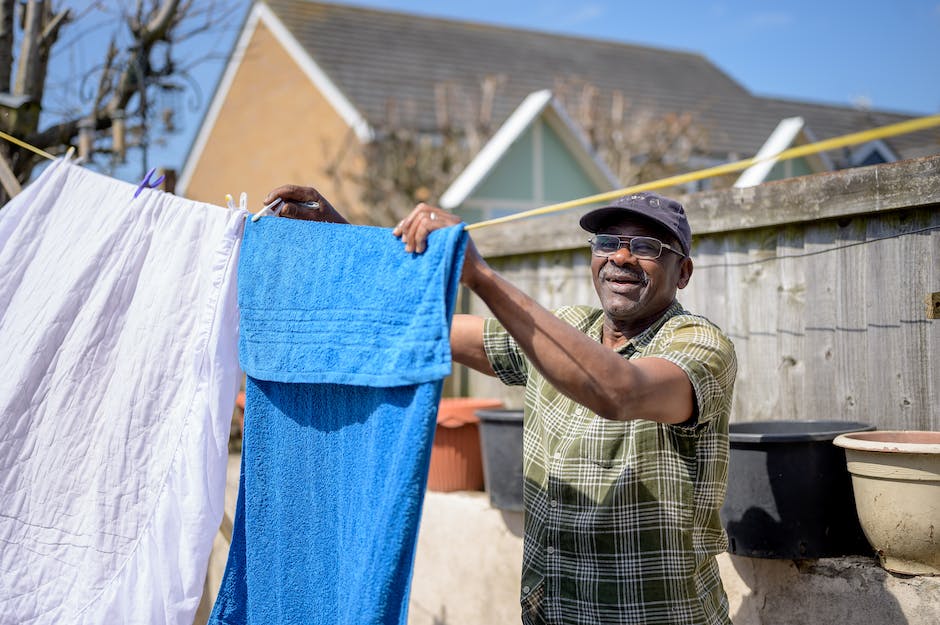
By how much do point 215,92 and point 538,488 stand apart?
19.8 m

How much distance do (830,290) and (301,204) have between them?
6.58ft

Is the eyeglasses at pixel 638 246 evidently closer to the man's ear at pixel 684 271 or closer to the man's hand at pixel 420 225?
the man's ear at pixel 684 271

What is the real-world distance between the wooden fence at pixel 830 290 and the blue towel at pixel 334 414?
6.18 ft

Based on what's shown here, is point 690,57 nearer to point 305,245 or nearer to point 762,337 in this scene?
point 762,337

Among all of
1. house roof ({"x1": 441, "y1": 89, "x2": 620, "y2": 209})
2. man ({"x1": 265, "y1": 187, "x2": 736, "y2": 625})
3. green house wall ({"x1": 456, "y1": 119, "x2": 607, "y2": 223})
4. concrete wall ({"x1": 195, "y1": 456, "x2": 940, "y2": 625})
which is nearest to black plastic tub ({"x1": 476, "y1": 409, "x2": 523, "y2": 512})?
concrete wall ({"x1": 195, "y1": 456, "x2": 940, "y2": 625})

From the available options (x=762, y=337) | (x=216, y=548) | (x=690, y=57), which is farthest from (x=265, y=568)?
(x=690, y=57)

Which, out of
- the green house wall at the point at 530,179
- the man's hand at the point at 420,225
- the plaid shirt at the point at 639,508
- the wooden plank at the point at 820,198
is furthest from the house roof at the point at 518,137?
the man's hand at the point at 420,225

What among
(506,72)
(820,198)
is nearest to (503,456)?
(820,198)

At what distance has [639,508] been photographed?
221 cm

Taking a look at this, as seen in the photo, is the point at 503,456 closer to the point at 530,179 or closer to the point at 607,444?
the point at 607,444

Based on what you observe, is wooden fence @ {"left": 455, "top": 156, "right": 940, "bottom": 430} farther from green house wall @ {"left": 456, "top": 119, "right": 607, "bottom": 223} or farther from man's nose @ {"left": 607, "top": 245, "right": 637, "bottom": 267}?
green house wall @ {"left": 456, "top": 119, "right": 607, "bottom": 223}

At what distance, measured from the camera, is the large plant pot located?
2.59 meters

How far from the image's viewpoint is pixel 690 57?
83.1 ft

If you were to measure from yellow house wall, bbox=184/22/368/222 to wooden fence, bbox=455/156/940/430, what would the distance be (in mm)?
11594
